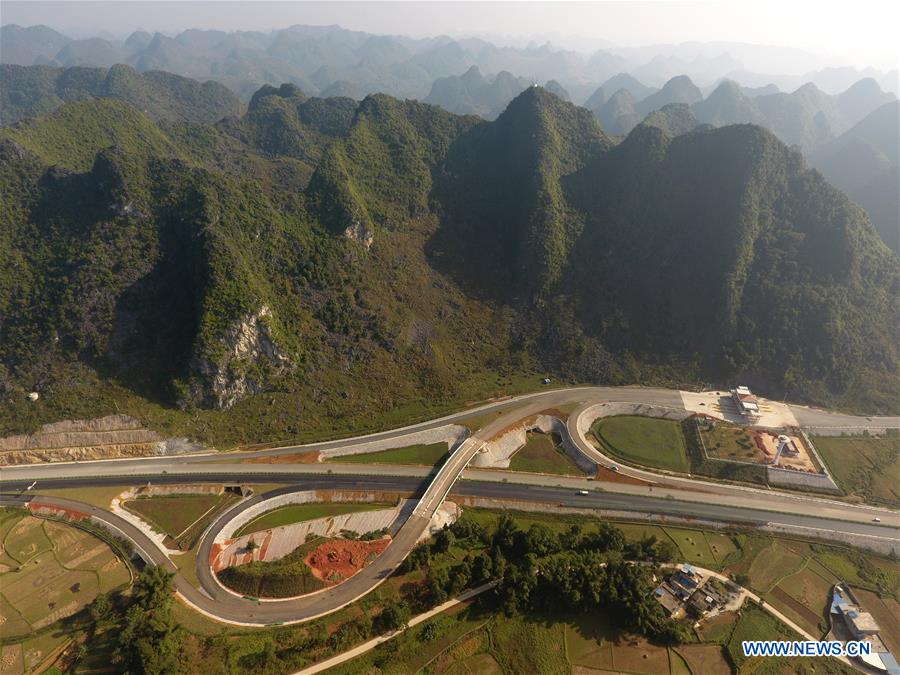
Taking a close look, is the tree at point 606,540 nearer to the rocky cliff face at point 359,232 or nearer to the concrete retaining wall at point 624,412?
the concrete retaining wall at point 624,412

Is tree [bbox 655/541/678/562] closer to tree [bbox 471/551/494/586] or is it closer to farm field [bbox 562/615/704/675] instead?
farm field [bbox 562/615/704/675]

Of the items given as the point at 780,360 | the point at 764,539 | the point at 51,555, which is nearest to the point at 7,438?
the point at 51,555

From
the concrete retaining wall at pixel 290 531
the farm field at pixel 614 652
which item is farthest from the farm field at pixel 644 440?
the concrete retaining wall at pixel 290 531

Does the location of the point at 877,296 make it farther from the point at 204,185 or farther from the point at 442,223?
the point at 204,185

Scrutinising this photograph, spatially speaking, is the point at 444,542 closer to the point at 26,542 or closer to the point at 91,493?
the point at 91,493

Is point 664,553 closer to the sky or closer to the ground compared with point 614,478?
closer to the ground

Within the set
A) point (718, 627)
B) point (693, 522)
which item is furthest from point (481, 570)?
point (693, 522)
